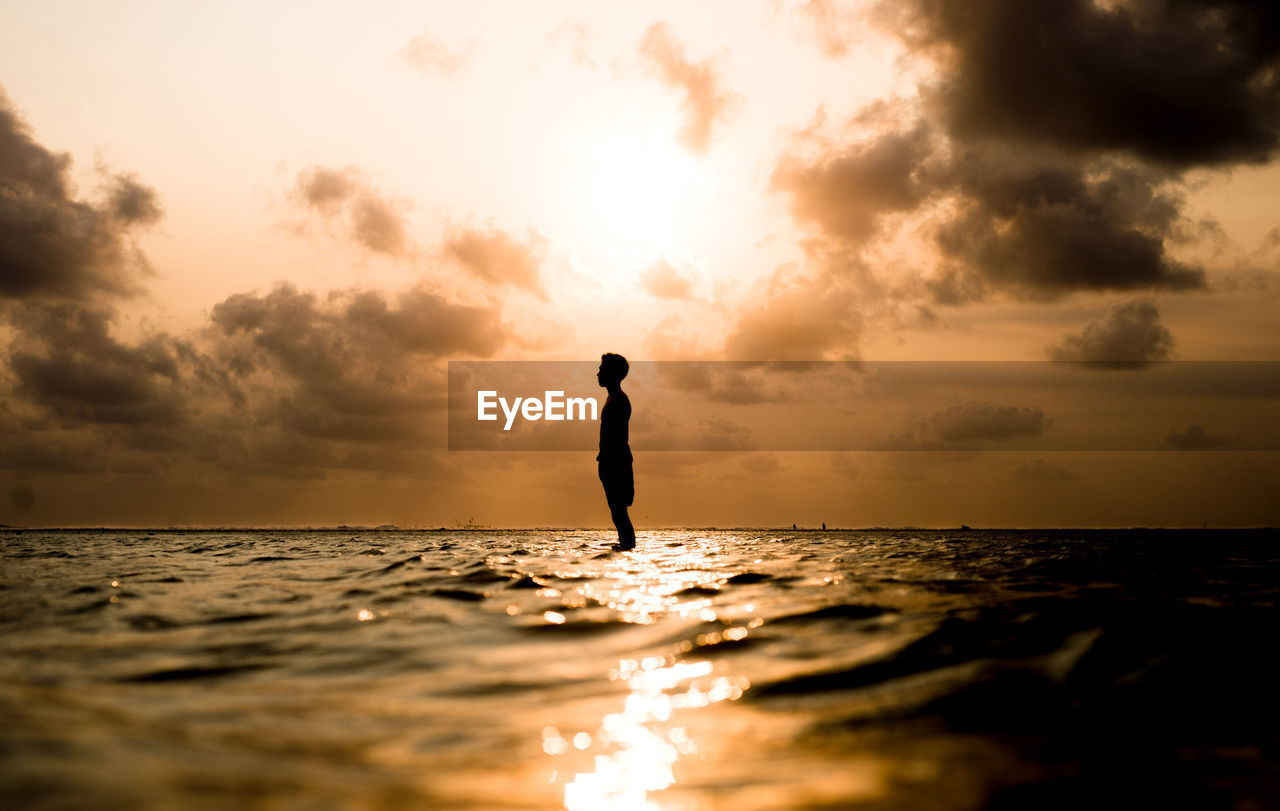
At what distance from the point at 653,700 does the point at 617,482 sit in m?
13.0

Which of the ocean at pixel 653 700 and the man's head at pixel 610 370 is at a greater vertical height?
the man's head at pixel 610 370

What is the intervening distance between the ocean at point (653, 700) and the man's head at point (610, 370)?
390 inches

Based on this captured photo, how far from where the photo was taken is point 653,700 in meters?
3.43

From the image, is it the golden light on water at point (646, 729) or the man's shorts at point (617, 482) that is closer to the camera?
the golden light on water at point (646, 729)

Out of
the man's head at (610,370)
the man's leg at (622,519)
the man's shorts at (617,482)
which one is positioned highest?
the man's head at (610,370)

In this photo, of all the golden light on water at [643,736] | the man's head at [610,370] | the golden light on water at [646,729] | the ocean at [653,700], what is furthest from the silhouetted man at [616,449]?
the golden light on water at [643,736]

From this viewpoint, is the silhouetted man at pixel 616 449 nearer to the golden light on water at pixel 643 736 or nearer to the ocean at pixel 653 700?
the ocean at pixel 653 700

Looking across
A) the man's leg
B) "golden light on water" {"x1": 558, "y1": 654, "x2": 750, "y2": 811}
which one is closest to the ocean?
"golden light on water" {"x1": 558, "y1": 654, "x2": 750, "y2": 811}

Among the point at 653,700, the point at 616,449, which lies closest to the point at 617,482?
the point at 616,449

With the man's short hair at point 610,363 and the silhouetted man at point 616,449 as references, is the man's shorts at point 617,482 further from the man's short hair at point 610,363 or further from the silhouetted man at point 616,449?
the man's short hair at point 610,363

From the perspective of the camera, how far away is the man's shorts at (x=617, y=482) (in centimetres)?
1634

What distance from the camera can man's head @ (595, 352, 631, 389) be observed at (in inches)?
652

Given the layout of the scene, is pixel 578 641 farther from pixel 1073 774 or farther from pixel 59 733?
pixel 1073 774

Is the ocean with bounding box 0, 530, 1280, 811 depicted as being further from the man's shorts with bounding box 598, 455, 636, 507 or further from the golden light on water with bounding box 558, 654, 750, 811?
the man's shorts with bounding box 598, 455, 636, 507
